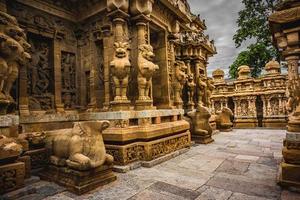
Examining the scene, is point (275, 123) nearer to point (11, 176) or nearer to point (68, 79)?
point (68, 79)

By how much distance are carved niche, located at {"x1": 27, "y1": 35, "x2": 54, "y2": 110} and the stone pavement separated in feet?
8.28

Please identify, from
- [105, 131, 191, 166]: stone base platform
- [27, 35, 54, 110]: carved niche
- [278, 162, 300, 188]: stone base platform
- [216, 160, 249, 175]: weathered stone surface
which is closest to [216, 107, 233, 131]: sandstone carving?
[105, 131, 191, 166]: stone base platform

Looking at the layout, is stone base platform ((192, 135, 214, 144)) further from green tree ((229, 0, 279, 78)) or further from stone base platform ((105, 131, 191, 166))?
green tree ((229, 0, 279, 78))

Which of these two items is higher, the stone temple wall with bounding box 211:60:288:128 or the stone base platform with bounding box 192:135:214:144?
the stone temple wall with bounding box 211:60:288:128

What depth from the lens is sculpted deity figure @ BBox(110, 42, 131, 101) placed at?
532 cm

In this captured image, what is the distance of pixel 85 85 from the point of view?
6734 mm

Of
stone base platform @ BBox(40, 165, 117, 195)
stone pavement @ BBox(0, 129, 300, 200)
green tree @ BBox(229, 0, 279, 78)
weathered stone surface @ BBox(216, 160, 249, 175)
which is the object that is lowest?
weathered stone surface @ BBox(216, 160, 249, 175)

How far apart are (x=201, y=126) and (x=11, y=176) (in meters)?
7.06

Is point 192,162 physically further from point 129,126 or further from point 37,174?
point 37,174

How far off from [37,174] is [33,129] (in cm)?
124

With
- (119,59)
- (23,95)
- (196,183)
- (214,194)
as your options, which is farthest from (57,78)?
(214,194)

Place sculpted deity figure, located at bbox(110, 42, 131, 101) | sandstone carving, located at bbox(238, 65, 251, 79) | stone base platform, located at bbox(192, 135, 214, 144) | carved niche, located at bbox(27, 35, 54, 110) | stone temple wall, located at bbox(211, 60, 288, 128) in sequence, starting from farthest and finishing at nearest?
sandstone carving, located at bbox(238, 65, 251, 79) < stone temple wall, located at bbox(211, 60, 288, 128) < stone base platform, located at bbox(192, 135, 214, 144) < carved niche, located at bbox(27, 35, 54, 110) < sculpted deity figure, located at bbox(110, 42, 131, 101)

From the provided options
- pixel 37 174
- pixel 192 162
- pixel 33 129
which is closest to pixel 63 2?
pixel 33 129

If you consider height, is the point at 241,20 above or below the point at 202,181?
above
